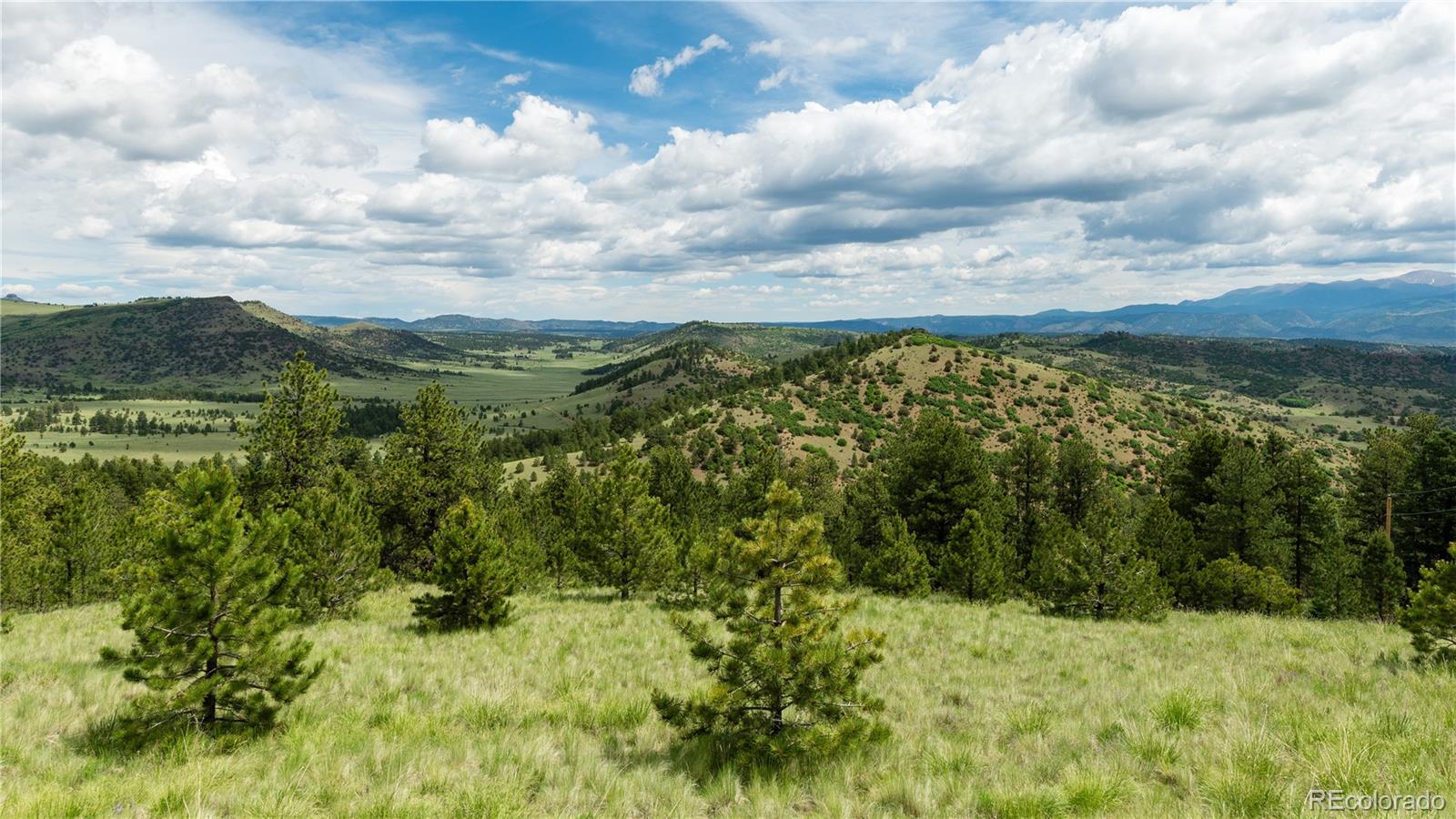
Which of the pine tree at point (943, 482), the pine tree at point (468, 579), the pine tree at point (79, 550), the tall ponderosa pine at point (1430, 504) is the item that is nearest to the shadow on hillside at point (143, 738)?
the pine tree at point (468, 579)

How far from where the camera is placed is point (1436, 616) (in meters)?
11.4

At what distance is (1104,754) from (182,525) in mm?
11325

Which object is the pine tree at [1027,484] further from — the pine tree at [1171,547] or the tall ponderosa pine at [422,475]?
the tall ponderosa pine at [422,475]

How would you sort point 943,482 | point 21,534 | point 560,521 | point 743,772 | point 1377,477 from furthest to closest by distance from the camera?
point 560,521, point 1377,477, point 943,482, point 21,534, point 743,772

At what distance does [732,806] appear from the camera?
6785 mm

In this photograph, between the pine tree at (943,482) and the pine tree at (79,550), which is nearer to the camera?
the pine tree at (943,482)

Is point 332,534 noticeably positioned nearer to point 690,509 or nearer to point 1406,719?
point 1406,719

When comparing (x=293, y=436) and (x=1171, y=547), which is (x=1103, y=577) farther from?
(x=293, y=436)

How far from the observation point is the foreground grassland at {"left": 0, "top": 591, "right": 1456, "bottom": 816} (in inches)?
243

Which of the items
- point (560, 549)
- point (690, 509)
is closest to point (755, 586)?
point (560, 549)

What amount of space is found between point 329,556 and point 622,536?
29.9 ft

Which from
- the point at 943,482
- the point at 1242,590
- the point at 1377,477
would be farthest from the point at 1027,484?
the point at 1377,477

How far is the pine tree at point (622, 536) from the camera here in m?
23.5

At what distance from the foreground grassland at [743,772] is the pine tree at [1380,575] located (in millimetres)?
23710
